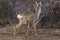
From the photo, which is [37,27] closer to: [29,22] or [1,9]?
[29,22]

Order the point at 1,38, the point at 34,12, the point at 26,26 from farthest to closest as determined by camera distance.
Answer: the point at 26,26 < the point at 34,12 < the point at 1,38

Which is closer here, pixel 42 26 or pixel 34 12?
pixel 34 12

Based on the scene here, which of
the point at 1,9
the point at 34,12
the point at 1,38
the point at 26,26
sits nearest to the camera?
the point at 1,38

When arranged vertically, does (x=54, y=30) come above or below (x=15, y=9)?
below

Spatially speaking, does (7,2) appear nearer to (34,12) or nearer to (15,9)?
(15,9)

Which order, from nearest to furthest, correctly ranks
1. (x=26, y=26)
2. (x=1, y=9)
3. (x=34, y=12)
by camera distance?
(x=34, y=12) < (x=26, y=26) < (x=1, y=9)

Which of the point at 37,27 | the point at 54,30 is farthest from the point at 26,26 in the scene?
the point at 54,30

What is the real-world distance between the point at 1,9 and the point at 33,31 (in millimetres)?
2344

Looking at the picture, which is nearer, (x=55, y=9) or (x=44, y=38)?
(x=44, y=38)

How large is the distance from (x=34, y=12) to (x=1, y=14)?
2300 millimetres

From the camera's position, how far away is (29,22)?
952cm

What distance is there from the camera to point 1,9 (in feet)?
37.8

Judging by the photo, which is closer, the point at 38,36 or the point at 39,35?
the point at 38,36

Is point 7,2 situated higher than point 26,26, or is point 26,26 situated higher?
point 7,2
